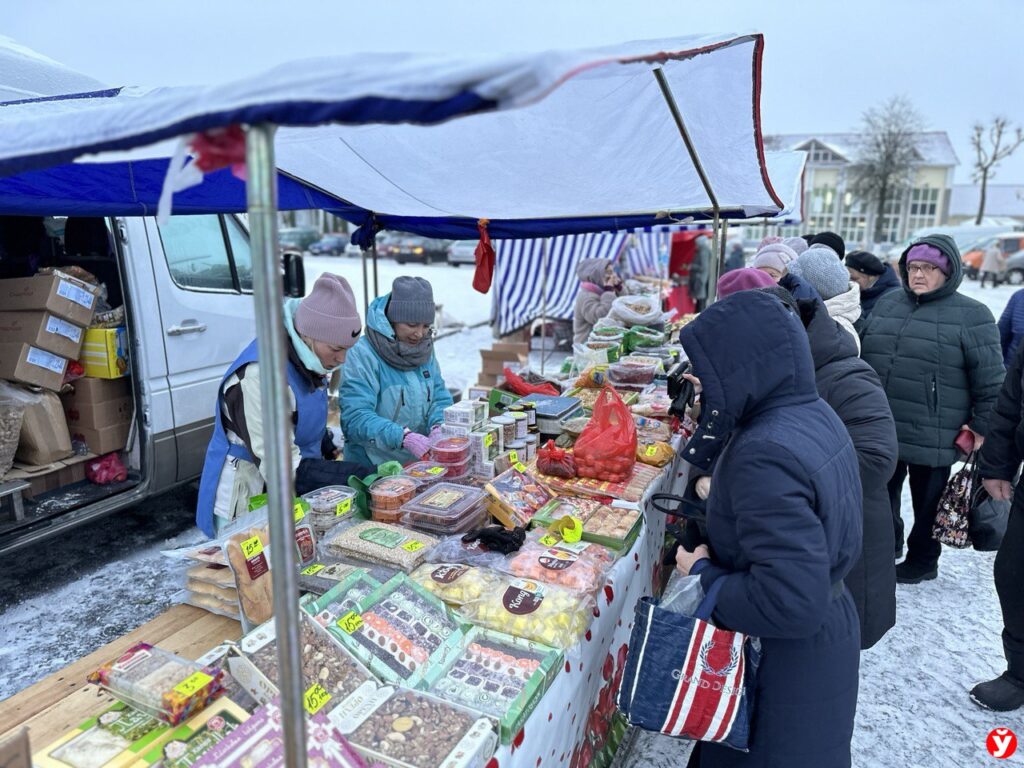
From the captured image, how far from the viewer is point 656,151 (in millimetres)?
3084

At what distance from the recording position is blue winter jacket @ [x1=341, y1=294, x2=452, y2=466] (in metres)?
3.50

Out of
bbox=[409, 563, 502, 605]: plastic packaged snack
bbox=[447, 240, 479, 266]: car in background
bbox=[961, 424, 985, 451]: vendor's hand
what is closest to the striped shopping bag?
bbox=[409, 563, 502, 605]: plastic packaged snack

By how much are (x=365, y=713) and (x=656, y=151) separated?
2.62 metres

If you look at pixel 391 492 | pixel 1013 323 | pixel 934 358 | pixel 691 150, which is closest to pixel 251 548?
pixel 391 492

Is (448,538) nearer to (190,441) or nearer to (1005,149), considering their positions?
(190,441)

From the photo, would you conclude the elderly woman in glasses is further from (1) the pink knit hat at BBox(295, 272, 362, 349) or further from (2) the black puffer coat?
(1) the pink knit hat at BBox(295, 272, 362, 349)

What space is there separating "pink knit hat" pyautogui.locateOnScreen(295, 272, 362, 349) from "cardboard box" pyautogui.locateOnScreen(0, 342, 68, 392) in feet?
7.30

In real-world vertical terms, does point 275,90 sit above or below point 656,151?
below

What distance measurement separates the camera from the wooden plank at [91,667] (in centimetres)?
165

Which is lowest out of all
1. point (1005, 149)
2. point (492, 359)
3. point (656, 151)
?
point (492, 359)

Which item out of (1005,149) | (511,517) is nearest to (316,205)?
(511,517)

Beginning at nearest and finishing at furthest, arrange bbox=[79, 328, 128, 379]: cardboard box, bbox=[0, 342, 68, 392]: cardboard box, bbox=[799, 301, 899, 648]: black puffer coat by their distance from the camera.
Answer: bbox=[799, 301, 899, 648]: black puffer coat → bbox=[0, 342, 68, 392]: cardboard box → bbox=[79, 328, 128, 379]: cardboard box

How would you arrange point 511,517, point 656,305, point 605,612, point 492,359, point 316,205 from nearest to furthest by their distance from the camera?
point 605,612, point 511,517, point 316,205, point 656,305, point 492,359

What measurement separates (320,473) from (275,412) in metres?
2.22
